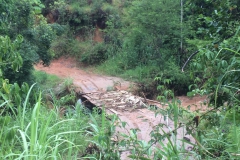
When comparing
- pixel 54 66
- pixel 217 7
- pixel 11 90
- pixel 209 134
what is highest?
pixel 217 7

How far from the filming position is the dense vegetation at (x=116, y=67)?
2541mm

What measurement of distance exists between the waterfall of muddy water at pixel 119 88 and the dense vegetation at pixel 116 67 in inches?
11.5

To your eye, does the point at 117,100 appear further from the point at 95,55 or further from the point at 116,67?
the point at 95,55

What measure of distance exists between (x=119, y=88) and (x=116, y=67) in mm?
2977

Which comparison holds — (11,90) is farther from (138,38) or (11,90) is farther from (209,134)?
(138,38)

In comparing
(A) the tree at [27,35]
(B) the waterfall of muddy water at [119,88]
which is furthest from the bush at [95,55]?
(A) the tree at [27,35]

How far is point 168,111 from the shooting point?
263cm

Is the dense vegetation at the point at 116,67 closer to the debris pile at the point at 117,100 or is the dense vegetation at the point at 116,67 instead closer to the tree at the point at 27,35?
the tree at the point at 27,35

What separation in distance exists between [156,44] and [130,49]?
4.92ft

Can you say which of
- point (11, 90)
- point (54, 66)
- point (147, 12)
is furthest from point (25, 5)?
point (54, 66)

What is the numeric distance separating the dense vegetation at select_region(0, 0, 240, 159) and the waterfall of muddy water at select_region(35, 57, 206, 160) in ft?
0.96

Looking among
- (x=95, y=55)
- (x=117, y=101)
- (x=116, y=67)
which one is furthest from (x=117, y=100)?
(x=95, y=55)

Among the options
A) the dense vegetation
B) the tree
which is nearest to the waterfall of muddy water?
the dense vegetation

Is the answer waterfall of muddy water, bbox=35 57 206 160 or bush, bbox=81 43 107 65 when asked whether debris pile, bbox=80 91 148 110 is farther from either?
bush, bbox=81 43 107 65
